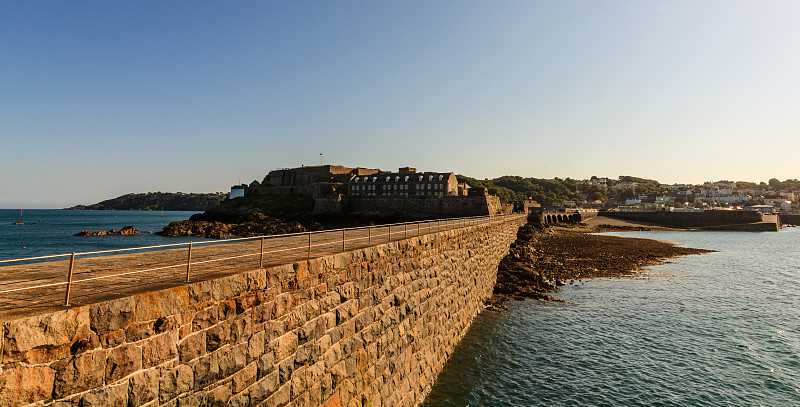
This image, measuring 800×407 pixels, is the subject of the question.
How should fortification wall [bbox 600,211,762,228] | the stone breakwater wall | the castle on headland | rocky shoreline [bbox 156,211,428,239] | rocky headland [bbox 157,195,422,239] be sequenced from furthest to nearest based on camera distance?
fortification wall [bbox 600,211,762,228] < rocky headland [bbox 157,195,422,239] < rocky shoreline [bbox 156,211,428,239] < the castle on headland < the stone breakwater wall

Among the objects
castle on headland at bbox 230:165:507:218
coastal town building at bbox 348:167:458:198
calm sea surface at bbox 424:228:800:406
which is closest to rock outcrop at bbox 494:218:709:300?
calm sea surface at bbox 424:228:800:406

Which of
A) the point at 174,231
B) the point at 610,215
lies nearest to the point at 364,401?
the point at 174,231

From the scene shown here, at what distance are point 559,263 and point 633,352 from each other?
905 inches

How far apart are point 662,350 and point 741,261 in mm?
39848

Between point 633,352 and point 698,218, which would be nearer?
point 633,352

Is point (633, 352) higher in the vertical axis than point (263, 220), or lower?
lower

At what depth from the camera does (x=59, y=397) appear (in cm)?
389

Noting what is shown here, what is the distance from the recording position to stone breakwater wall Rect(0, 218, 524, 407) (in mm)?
3949

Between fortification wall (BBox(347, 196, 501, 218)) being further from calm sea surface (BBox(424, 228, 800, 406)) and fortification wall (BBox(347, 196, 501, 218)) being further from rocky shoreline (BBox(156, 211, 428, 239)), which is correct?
calm sea surface (BBox(424, 228, 800, 406))

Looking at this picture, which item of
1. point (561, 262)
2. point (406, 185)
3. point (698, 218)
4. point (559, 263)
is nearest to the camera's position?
point (559, 263)

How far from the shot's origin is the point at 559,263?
39344 mm

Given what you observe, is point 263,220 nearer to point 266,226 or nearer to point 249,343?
point 266,226

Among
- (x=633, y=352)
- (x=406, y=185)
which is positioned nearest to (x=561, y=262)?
(x=633, y=352)

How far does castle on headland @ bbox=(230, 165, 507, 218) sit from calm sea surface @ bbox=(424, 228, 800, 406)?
139 feet
